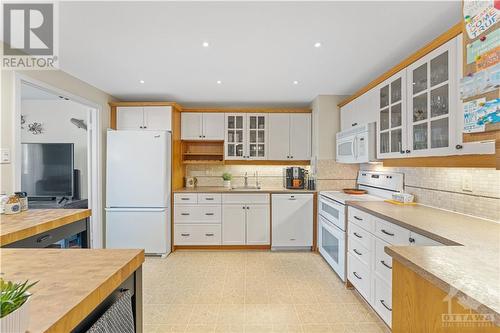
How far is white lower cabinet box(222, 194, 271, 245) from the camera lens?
3.74 metres

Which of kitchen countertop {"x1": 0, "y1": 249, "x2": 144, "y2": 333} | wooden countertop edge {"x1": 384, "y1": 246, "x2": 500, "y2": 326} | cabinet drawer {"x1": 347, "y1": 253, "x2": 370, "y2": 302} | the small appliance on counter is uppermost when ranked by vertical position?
the small appliance on counter

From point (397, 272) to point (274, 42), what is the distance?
1.87 metres

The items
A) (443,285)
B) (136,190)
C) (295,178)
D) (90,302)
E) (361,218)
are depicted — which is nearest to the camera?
(90,302)

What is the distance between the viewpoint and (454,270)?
0.91 meters

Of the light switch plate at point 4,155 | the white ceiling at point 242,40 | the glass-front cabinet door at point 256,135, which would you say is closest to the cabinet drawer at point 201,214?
the glass-front cabinet door at point 256,135

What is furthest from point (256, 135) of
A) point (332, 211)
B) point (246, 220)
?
point (332, 211)

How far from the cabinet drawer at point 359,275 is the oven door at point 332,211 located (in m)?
0.35

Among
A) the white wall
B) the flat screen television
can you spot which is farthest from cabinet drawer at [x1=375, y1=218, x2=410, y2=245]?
the white wall

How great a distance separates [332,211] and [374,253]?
1031 millimetres

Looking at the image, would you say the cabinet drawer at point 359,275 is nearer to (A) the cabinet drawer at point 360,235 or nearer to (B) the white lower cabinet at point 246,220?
(A) the cabinet drawer at point 360,235

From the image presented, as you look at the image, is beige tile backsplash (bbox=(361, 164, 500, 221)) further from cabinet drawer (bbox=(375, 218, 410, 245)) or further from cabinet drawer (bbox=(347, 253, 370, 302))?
cabinet drawer (bbox=(347, 253, 370, 302))

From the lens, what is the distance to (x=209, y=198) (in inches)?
148

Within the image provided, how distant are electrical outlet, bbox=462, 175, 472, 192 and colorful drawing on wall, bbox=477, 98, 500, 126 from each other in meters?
0.89

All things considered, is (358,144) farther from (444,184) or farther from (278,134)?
(278,134)
